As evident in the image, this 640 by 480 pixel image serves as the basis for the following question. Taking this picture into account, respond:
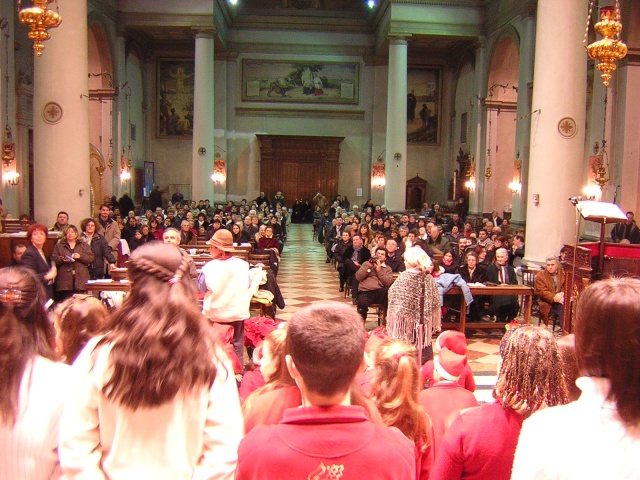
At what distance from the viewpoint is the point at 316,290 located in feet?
43.7

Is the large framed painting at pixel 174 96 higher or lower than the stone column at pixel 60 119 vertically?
higher

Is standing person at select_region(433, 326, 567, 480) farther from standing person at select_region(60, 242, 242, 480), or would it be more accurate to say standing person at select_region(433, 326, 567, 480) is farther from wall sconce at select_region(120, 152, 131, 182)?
wall sconce at select_region(120, 152, 131, 182)

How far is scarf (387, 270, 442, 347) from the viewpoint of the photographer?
644 centimetres

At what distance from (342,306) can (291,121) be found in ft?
93.9

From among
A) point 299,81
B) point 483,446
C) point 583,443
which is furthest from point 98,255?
point 299,81

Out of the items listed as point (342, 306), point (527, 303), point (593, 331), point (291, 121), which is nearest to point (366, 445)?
point (342, 306)

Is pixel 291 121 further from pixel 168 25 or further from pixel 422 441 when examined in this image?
pixel 422 441

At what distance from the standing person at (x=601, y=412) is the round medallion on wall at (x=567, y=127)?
11.1 m

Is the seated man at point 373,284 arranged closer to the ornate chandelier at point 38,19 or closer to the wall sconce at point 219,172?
the ornate chandelier at point 38,19

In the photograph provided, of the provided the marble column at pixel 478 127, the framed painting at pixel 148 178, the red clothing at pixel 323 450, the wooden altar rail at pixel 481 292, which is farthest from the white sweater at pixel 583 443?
the framed painting at pixel 148 178

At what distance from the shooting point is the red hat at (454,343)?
3793 mm

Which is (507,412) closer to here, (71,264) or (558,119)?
(71,264)

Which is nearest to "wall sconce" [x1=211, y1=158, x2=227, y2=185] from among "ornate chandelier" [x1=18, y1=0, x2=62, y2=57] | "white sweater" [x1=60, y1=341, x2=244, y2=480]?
"ornate chandelier" [x1=18, y1=0, x2=62, y2=57]

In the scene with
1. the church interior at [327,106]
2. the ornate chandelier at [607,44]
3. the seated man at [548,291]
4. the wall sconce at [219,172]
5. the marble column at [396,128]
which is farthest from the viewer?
the wall sconce at [219,172]
